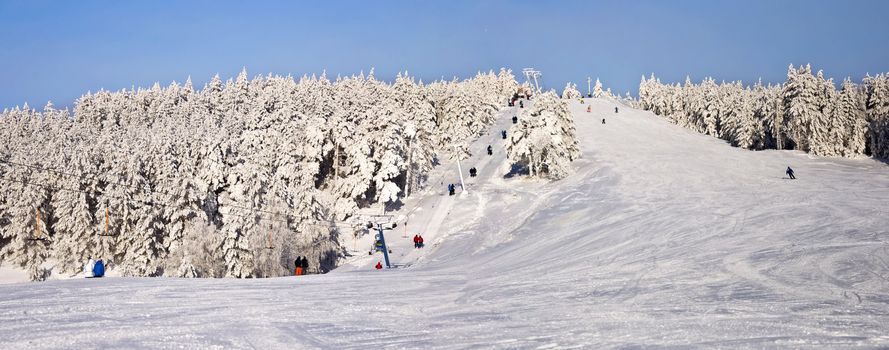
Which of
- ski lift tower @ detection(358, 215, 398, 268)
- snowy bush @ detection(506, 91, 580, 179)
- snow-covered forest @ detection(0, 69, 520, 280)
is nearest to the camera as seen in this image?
snow-covered forest @ detection(0, 69, 520, 280)

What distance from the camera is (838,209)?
33.3 meters

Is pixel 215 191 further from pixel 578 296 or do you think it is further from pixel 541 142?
pixel 578 296

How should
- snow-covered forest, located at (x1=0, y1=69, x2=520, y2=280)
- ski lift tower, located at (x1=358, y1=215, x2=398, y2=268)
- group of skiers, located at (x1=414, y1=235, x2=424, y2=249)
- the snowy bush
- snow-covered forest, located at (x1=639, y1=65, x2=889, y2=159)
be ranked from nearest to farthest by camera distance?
snow-covered forest, located at (x1=0, y1=69, x2=520, y2=280) < group of skiers, located at (x1=414, y1=235, x2=424, y2=249) < ski lift tower, located at (x1=358, y1=215, x2=398, y2=268) < the snowy bush < snow-covered forest, located at (x1=639, y1=65, x2=889, y2=159)

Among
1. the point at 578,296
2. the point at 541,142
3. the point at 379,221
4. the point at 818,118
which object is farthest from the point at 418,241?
the point at 818,118

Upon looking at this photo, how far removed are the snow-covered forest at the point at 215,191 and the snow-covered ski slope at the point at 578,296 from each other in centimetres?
1386

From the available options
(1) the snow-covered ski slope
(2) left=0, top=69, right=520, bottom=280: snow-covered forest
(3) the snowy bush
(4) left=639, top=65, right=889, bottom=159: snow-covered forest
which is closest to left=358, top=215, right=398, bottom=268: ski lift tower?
(2) left=0, top=69, right=520, bottom=280: snow-covered forest

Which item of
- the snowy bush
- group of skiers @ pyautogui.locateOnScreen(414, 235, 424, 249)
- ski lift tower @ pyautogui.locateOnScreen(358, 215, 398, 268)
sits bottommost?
group of skiers @ pyautogui.locateOnScreen(414, 235, 424, 249)

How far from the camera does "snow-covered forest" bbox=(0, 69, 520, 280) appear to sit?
43.9 m

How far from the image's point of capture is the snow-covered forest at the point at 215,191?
43.9m

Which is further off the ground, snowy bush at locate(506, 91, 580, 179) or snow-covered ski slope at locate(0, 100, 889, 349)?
snowy bush at locate(506, 91, 580, 179)

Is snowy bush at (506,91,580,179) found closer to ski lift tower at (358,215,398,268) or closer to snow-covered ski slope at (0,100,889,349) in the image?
ski lift tower at (358,215,398,268)

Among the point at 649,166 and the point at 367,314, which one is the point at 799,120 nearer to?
the point at 649,166

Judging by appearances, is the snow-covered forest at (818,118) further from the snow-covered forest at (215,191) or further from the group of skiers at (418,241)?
the group of skiers at (418,241)

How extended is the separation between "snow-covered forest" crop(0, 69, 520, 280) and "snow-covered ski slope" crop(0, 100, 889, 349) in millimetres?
13864
